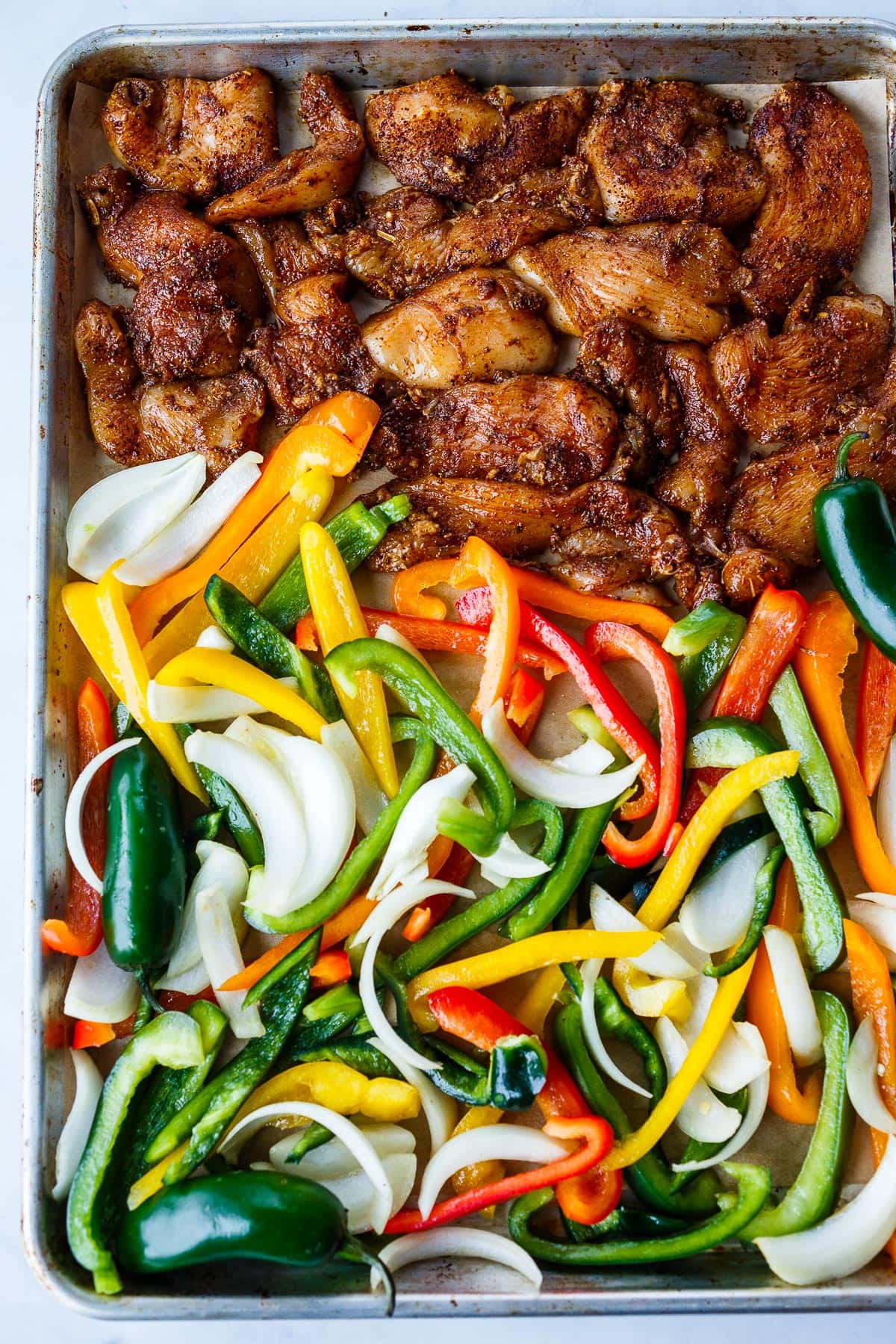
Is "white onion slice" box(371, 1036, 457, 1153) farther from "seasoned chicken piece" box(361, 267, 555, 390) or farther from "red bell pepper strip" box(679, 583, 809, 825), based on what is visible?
"seasoned chicken piece" box(361, 267, 555, 390)

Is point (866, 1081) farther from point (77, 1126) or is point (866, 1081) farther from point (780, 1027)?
point (77, 1126)

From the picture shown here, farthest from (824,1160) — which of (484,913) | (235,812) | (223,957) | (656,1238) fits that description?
(235,812)

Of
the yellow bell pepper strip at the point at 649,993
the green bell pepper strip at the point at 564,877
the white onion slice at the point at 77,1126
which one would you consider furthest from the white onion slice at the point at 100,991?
the yellow bell pepper strip at the point at 649,993

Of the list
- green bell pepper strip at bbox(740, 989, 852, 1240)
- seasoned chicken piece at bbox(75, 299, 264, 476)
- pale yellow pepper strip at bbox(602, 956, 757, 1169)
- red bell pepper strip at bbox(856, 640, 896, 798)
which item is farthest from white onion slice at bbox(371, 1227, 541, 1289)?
seasoned chicken piece at bbox(75, 299, 264, 476)

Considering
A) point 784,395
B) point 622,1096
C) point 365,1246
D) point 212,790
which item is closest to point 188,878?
point 212,790

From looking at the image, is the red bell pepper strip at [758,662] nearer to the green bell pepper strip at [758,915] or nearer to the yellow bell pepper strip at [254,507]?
the green bell pepper strip at [758,915]
